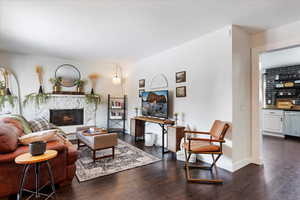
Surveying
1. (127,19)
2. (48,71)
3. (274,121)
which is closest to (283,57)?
(274,121)

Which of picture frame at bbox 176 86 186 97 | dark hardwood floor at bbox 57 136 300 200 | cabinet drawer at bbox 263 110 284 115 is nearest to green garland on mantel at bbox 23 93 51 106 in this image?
dark hardwood floor at bbox 57 136 300 200

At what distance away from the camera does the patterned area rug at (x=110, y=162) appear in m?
2.41

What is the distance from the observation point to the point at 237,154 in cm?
263

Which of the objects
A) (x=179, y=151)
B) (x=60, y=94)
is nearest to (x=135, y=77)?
(x=60, y=94)

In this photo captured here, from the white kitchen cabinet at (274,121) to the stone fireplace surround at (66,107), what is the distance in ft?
20.2

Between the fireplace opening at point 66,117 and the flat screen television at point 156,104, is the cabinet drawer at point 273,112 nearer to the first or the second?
the flat screen television at point 156,104

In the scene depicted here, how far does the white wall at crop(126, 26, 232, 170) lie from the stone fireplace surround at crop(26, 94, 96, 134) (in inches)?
104

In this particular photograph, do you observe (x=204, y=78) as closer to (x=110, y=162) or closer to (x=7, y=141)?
(x=110, y=162)

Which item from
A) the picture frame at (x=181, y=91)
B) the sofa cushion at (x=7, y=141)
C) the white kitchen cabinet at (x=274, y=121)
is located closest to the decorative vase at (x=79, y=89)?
the sofa cushion at (x=7, y=141)

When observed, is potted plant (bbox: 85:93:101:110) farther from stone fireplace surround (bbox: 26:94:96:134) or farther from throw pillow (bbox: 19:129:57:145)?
throw pillow (bbox: 19:129:57:145)

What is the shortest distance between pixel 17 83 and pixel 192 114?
4887 mm

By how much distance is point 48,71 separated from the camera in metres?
4.66

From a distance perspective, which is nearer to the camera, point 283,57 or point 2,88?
point 2,88

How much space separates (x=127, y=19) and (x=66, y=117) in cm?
390
